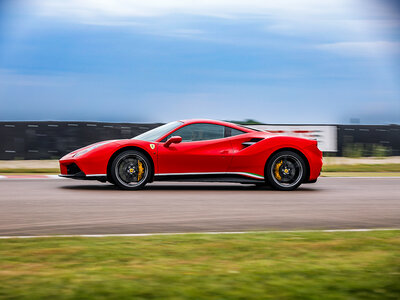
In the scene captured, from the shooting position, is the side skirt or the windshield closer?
the side skirt

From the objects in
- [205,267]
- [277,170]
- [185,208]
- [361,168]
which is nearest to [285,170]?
[277,170]

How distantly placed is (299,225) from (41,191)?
495cm

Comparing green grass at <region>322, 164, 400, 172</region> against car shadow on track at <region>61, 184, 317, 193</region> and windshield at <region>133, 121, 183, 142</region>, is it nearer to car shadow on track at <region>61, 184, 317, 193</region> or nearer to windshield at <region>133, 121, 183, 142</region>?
car shadow on track at <region>61, 184, 317, 193</region>

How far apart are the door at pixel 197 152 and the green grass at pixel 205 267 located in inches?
184

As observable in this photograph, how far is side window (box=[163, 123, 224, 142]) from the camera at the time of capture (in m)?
10.9

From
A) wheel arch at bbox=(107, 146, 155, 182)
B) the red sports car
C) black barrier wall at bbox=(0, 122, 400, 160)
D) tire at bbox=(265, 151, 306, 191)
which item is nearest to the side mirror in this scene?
the red sports car

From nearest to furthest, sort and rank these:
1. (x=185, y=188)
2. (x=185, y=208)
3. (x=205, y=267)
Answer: (x=205, y=267) → (x=185, y=208) → (x=185, y=188)

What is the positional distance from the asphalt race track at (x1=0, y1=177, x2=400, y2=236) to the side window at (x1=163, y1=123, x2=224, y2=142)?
912mm

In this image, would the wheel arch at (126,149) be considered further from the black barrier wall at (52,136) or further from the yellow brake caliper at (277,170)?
the black barrier wall at (52,136)

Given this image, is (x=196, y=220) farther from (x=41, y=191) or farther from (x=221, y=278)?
(x=41, y=191)

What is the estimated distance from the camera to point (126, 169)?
34.7 feet

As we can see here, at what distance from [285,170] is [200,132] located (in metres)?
1.63

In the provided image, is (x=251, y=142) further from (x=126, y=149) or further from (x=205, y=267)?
(x=205, y=267)

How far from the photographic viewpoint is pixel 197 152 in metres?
10.7
